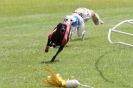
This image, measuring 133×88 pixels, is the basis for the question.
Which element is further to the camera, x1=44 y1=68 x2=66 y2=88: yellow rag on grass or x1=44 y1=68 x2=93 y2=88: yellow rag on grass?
x1=44 y1=68 x2=66 y2=88: yellow rag on grass

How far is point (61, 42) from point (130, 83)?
253cm

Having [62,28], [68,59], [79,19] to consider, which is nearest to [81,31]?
[79,19]

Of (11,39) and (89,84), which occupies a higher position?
(89,84)

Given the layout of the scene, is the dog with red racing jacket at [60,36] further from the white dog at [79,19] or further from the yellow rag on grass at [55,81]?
the white dog at [79,19]

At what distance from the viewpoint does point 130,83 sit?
9.33 meters

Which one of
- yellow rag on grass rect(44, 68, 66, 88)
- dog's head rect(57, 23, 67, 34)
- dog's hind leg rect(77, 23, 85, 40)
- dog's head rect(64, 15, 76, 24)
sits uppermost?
dog's head rect(57, 23, 67, 34)

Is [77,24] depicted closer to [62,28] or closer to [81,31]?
[81,31]

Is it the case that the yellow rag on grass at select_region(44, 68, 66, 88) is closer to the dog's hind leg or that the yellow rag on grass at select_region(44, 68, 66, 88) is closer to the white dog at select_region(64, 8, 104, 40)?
the white dog at select_region(64, 8, 104, 40)

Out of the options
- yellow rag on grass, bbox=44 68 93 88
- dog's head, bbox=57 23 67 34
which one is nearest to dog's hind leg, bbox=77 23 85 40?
dog's head, bbox=57 23 67 34

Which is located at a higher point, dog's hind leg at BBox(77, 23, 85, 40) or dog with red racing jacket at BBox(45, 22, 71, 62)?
dog with red racing jacket at BBox(45, 22, 71, 62)

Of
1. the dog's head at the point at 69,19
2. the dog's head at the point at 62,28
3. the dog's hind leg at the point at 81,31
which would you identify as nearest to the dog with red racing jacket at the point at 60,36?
the dog's head at the point at 62,28

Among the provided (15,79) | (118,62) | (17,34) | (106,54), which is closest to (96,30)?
(17,34)

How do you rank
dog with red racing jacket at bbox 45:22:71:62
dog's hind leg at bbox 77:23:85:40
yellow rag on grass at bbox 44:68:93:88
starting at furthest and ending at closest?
dog's hind leg at bbox 77:23:85:40 < dog with red racing jacket at bbox 45:22:71:62 < yellow rag on grass at bbox 44:68:93:88

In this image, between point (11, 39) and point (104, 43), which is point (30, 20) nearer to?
point (11, 39)
